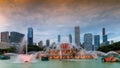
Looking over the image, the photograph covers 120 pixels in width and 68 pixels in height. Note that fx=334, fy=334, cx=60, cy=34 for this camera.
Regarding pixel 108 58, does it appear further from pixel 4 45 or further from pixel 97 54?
pixel 4 45

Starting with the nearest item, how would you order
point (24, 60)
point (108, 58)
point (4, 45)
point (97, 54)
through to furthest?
point (24, 60)
point (108, 58)
point (97, 54)
point (4, 45)

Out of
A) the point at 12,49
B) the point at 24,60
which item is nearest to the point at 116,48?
the point at 12,49

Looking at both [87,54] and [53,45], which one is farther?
[53,45]

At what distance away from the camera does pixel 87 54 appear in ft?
92.7

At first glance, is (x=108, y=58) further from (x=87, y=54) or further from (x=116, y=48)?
(x=116, y=48)

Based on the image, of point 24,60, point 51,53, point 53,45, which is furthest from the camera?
point 53,45

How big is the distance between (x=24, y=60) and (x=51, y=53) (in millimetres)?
12377

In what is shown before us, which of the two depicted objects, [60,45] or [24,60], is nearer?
[24,60]

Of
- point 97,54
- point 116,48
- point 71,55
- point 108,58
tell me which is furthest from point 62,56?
point 108,58

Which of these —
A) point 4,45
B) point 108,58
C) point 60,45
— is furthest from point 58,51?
point 108,58

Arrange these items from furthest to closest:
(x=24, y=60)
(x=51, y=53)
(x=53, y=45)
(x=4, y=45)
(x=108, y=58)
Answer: (x=4, y=45)
(x=53, y=45)
(x=51, y=53)
(x=108, y=58)
(x=24, y=60)

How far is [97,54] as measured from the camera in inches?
1066

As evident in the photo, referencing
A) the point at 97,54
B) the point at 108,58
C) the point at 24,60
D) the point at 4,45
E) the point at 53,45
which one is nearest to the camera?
the point at 24,60

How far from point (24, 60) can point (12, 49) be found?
53.4 feet
